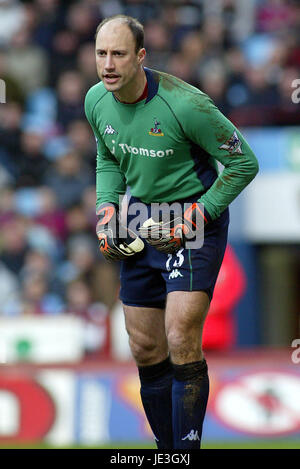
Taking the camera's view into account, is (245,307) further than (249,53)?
No

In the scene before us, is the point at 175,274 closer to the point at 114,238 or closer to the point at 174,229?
the point at 174,229

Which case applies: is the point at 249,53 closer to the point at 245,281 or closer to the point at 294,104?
the point at 294,104

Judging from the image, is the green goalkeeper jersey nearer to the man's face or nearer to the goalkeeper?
the goalkeeper

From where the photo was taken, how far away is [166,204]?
5.48 meters

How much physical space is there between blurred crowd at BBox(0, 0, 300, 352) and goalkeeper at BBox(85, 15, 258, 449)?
4.70 meters

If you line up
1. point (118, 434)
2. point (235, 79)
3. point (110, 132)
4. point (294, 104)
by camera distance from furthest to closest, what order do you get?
point (235, 79)
point (294, 104)
point (118, 434)
point (110, 132)

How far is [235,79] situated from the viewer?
A: 36.5 ft

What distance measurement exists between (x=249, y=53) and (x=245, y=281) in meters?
3.55

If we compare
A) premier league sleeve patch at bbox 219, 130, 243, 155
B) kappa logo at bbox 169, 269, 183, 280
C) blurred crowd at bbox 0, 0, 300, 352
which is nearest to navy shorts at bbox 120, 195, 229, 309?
kappa logo at bbox 169, 269, 183, 280

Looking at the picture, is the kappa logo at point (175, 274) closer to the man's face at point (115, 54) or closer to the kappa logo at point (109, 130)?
the kappa logo at point (109, 130)

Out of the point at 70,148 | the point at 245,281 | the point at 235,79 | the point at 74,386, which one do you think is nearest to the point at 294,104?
the point at 235,79

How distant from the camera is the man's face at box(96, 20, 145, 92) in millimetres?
5066

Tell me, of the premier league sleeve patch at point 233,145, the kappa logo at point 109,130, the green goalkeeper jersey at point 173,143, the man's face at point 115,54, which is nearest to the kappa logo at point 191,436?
the green goalkeeper jersey at point 173,143

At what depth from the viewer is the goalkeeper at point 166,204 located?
5155mm
